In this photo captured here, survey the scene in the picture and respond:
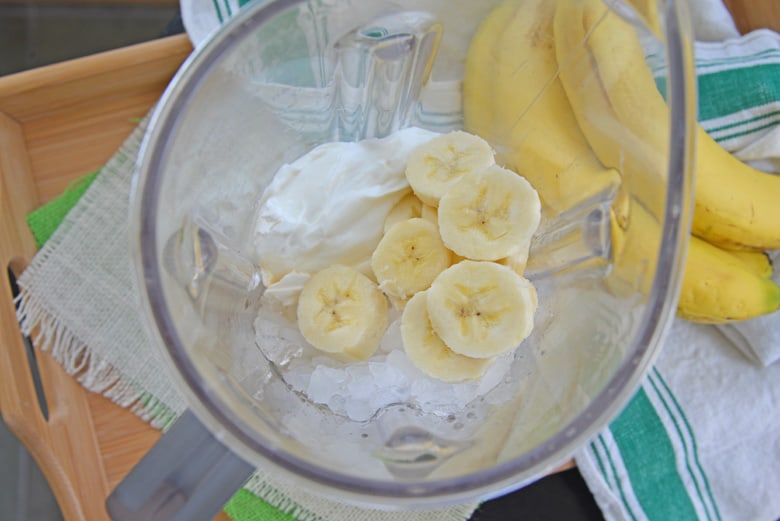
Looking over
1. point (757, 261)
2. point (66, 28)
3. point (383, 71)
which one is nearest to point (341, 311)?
point (383, 71)

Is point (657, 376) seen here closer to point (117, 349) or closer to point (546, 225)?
point (546, 225)

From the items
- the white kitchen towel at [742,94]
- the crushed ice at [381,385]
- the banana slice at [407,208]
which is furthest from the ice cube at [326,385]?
the white kitchen towel at [742,94]

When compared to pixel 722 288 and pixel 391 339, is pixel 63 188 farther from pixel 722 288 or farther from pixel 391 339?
pixel 722 288

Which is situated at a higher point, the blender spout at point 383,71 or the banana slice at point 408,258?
the blender spout at point 383,71

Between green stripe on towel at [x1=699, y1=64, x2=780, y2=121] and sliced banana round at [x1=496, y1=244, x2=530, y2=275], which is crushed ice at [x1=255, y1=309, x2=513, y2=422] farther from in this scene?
green stripe on towel at [x1=699, y1=64, x2=780, y2=121]

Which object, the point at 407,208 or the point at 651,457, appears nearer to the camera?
the point at 407,208

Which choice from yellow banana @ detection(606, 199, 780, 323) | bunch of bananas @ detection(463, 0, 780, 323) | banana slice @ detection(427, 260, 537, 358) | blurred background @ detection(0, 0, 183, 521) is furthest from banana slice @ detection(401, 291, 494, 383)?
blurred background @ detection(0, 0, 183, 521)

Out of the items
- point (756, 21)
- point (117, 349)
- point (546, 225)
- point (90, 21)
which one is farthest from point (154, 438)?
point (90, 21)

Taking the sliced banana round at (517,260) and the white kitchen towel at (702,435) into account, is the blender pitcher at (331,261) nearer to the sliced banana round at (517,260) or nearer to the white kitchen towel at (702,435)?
the sliced banana round at (517,260)
